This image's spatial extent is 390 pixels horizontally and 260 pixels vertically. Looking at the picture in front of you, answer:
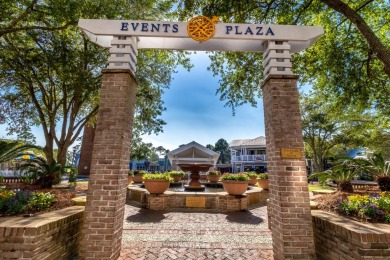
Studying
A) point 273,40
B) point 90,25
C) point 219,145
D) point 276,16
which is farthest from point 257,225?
Answer: point 219,145

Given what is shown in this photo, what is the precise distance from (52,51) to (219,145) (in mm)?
67385

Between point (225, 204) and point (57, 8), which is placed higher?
point (57, 8)

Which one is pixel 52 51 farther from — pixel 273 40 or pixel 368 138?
pixel 368 138

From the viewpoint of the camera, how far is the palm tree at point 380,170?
20.1 feet

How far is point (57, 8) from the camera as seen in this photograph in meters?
Answer: 8.27

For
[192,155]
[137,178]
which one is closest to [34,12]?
[137,178]

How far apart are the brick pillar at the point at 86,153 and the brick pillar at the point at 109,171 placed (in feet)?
116

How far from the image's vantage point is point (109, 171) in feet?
11.8

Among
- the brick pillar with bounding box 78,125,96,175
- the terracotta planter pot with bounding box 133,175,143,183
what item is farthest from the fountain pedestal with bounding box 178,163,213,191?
the brick pillar with bounding box 78,125,96,175

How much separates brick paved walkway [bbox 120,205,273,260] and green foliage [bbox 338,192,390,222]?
1794 mm

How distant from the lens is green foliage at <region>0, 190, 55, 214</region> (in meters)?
3.54

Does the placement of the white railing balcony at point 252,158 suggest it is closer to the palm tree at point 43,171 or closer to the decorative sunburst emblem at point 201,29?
the palm tree at point 43,171

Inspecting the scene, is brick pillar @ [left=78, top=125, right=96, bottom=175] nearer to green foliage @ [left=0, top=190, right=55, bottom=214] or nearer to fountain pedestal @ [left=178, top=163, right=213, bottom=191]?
fountain pedestal @ [left=178, top=163, right=213, bottom=191]

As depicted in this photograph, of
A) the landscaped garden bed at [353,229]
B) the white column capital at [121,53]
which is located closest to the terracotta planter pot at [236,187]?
the landscaped garden bed at [353,229]
